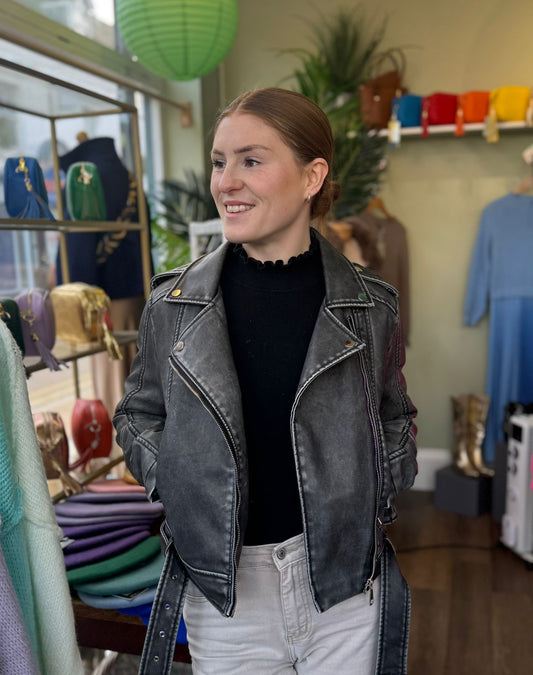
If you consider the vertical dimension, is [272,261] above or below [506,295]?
above

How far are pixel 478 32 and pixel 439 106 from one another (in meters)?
0.53

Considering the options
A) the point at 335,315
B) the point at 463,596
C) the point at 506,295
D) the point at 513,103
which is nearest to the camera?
the point at 335,315

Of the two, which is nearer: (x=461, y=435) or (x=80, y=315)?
(x=80, y=315)

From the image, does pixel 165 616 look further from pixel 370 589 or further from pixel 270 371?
pixel 270 371

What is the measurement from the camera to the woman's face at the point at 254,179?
42.3 inches

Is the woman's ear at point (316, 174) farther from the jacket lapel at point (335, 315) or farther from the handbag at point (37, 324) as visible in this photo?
the handbag at point (37, 324)

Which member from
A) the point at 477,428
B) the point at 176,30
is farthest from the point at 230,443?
the point at 477,428

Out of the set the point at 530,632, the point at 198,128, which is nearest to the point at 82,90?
the point at 198,128

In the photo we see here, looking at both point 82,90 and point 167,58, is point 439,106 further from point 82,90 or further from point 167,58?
point 82,90

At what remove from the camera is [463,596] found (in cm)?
272

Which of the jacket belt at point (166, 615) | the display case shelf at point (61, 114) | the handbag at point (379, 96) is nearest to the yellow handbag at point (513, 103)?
the handbag at point (379, 96)

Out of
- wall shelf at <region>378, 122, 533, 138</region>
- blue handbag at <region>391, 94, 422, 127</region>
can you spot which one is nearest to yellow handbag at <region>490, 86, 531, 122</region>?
wall shelf at <region>378, 122, 533, 138</region>

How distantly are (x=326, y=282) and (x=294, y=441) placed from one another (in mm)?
298

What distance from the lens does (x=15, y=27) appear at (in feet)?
7.99
